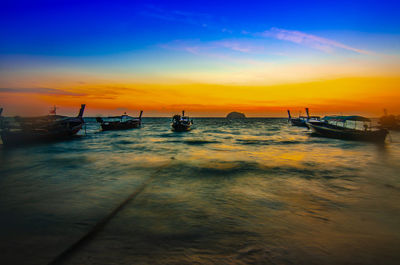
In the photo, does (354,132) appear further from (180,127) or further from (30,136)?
(30,136)

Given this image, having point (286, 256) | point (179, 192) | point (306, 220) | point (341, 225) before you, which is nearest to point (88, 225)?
point (179, 192)

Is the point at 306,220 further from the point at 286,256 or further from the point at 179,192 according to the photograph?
the point at 179,192

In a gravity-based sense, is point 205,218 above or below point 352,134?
below

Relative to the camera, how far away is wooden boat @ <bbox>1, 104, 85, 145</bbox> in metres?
30.8

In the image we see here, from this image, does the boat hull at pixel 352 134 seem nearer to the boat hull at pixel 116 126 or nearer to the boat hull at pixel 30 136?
the boat hull at pixel 30 136

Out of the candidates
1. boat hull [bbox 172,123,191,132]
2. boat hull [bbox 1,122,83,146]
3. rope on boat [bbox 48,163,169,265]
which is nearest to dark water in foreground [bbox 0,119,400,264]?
rope on boat [bbox 48,163,169,265]

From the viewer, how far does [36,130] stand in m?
32.7

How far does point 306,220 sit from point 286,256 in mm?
2472

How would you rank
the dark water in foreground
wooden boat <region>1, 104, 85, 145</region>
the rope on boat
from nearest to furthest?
the rope on boat
the dark water in foreground
wooden boat <region>1, 104, 85, 145</region>

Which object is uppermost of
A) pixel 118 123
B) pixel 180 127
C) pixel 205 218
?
pixel 118 123

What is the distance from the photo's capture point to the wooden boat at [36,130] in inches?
1213

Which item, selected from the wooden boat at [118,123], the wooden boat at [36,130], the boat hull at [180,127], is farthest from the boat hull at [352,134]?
the wooden boat at [118,123]

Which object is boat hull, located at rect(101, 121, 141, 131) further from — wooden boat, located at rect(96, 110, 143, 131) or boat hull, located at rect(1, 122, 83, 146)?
boat hull, located at rect(1, 122, 83, 146)

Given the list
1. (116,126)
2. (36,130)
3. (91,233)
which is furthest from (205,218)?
(116,126)
